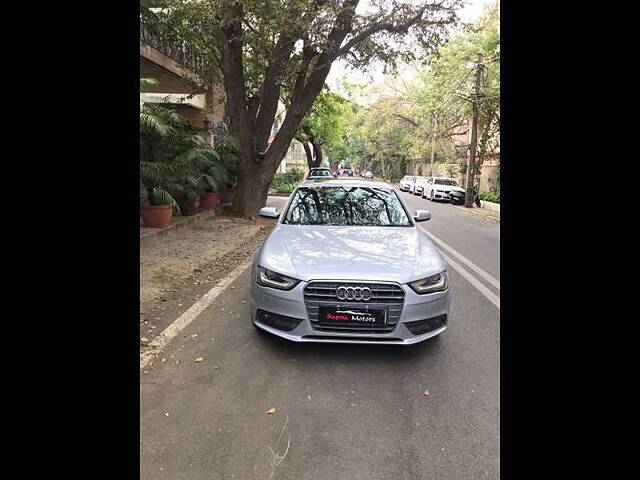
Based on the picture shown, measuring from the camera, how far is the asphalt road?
228 centimetres

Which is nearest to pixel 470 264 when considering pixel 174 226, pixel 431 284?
pixel 431 284

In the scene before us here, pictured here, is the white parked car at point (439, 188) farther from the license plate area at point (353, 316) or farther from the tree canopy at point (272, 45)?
the license plate area at point (353, 316)

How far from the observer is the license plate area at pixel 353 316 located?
3291mm

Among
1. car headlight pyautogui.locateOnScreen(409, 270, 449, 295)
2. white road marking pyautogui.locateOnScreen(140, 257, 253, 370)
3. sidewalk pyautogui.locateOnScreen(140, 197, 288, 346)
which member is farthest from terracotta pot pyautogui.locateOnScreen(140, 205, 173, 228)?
car headlight pyautogui.locateOnScreen(409, 270, 449, 295)

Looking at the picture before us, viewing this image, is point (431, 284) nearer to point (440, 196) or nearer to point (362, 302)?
point (362, 302)

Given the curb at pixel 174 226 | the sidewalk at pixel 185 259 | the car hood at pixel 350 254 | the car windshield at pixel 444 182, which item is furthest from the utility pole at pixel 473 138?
the car hood at pixel 350 254

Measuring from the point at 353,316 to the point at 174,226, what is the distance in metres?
7.53

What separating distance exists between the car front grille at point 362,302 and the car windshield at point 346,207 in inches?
55.3

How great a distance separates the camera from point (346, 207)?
491cm

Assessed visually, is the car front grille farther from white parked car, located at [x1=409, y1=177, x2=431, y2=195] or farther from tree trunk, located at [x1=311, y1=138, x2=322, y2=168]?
tree trunk, located at [x1=311, y1=138, x2=322, y2=168]

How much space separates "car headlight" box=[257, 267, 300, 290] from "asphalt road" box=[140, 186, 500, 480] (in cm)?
62
